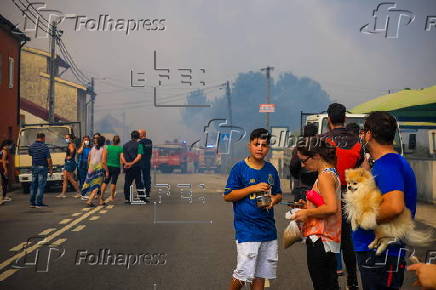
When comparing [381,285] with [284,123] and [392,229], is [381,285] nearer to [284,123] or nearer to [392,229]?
[392,229]

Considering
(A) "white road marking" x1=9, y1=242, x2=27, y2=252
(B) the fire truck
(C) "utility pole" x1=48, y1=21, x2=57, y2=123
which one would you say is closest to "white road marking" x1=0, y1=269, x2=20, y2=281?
(A) "white road marking" x1=9, y1=242, x2=27, y2=252

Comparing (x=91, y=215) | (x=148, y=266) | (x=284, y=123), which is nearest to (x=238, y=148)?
(x=284, y=123)

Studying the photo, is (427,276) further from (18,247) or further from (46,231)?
(46,231)

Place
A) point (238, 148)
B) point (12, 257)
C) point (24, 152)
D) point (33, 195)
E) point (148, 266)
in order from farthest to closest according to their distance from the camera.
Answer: point (238, 148) → point (24, 152) → point (33, 195) → point (12, 257) → point (148, 266)

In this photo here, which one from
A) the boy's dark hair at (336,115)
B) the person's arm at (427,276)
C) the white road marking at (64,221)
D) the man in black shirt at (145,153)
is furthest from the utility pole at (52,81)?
the person's arm at (427,276)

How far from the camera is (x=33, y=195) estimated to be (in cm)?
1794

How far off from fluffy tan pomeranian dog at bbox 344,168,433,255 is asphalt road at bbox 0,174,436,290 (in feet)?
12.1

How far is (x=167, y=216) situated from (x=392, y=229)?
38.5ft

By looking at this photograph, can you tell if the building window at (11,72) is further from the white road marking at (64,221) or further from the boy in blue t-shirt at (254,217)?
the boy in blue t-shirt at (254,217)

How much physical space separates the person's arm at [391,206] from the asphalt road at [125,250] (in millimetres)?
3848

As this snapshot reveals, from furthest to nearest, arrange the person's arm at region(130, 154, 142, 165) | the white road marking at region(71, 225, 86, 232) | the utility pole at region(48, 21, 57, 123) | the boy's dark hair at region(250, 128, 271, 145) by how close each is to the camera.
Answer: the utility pole at region(48, 21, 57, 123) → the person's arm at region(130, 154, 142, 165) → the white road marking at region(71, 225, 86, 232) → the boy's dark hair at region(250, 128, 271, 145)

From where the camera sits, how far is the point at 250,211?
5.96 m

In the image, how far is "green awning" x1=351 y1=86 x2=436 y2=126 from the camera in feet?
66.2

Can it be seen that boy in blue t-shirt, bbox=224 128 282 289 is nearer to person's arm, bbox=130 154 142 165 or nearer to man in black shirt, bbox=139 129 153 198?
person's arm, bbox=130 154 142 165
